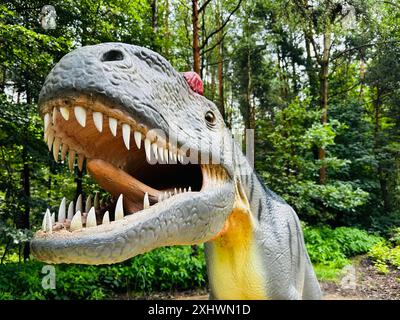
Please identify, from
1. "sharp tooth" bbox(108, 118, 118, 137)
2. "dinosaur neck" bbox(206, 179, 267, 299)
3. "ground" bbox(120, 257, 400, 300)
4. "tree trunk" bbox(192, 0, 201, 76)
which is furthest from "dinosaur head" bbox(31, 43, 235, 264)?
"tree trunk" bbox(192, 0, 201, 76)

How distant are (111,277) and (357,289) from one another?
19.0 feet

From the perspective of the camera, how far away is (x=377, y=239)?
1245 cm

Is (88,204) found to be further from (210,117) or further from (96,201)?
(210,117)

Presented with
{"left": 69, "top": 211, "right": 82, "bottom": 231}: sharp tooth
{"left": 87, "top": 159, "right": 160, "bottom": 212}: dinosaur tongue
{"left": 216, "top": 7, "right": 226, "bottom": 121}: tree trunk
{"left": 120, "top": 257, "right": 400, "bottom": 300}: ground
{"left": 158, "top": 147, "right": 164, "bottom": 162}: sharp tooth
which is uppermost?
Result: {"left": 216, "top": 7, "right": 226, "bottom": 121}: tree trunk

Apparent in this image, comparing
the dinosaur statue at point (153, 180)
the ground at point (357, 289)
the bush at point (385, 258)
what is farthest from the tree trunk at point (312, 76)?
the dinosaur statue at point (153, 180)

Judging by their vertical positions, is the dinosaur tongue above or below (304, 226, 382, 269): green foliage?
above

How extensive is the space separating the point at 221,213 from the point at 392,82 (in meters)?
15.0

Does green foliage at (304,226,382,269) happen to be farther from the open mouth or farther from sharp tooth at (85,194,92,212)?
sharp tooth at (85,194,92,212)

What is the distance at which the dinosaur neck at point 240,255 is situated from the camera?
2.17 meters

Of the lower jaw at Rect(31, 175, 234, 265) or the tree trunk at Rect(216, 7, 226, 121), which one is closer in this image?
the lower jaw at Rect(31, 175, 234, 265)

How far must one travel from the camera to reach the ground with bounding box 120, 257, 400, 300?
762cm

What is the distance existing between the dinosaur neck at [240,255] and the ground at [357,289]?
5.17m

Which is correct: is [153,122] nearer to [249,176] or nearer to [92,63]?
[92,63]
